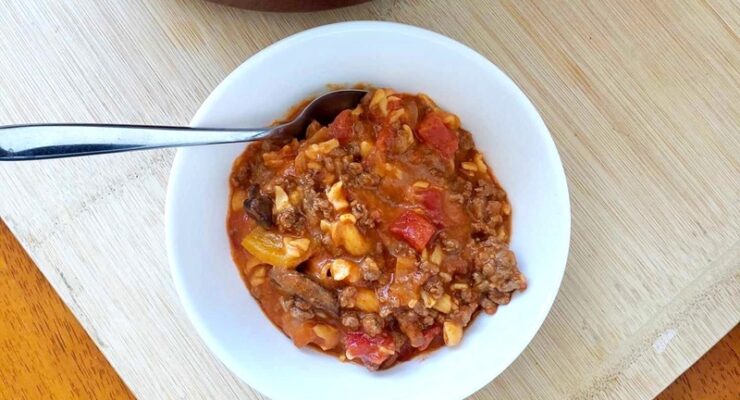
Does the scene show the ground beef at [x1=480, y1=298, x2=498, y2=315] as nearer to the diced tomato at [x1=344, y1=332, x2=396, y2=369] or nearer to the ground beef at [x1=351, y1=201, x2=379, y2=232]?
the diced tomato at [x1=344, y1=332, x2=396, y2=369]

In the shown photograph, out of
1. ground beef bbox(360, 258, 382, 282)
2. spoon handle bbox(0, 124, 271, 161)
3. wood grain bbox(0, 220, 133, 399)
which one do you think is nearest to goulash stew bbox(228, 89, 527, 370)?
ground beef bbox(360, 258, 382, 282)

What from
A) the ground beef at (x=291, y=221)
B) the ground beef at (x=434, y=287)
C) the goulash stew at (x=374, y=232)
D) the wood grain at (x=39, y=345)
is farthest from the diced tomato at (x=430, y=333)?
the wood grain at (x=39, y=345)

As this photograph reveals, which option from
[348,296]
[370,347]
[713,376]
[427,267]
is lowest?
[713,376]

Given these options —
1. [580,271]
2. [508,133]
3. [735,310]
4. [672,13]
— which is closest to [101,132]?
[508,133]

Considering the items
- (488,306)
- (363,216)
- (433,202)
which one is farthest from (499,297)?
(363,216)

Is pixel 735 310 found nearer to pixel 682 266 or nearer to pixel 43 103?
pixel 682 266

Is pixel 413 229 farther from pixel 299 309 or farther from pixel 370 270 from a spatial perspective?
pixel 299 309
